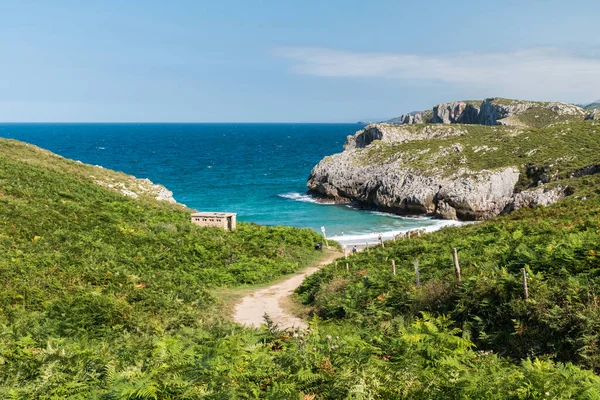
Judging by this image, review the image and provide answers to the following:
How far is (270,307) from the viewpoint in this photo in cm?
2184

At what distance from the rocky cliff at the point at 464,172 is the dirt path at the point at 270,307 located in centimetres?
3941

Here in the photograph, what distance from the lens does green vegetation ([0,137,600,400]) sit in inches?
327

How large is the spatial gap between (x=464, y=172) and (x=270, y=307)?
57.2 metres

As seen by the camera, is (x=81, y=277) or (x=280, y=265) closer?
(x=81, y=277)

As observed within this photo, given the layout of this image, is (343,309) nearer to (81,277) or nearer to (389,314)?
(389,314)

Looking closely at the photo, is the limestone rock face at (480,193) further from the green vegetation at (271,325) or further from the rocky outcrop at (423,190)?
the green vegetation at (271,325)

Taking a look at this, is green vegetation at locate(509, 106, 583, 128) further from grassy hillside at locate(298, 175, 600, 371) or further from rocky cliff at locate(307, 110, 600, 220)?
grassy hillside at locate(298, 175, 600, 371)

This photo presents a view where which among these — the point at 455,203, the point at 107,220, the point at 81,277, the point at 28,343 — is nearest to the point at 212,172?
the point at 455,203

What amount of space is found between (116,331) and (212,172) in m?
112

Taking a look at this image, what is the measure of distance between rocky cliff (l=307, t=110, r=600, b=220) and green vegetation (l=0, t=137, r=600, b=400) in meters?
36.7

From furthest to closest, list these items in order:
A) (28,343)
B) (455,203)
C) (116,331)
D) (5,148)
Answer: (455,203) → (5,148) → (116,331) → (28,343)

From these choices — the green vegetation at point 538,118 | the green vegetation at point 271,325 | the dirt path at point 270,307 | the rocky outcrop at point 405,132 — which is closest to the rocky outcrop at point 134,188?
the green vegetation at point 271,325

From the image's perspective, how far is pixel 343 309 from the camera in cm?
1820

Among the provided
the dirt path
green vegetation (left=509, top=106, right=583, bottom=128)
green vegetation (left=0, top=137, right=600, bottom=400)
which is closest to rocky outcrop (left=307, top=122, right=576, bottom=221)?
green vegetation (left=0, top=137, right=600, bottom=400)
